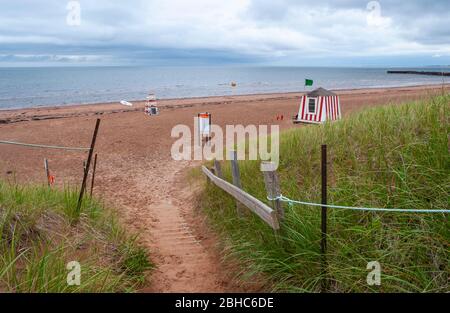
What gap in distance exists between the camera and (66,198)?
5.23m

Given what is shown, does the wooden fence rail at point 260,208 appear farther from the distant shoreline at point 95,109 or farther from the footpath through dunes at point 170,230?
the distant shoreline at point 95,109

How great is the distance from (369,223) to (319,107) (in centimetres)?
1177

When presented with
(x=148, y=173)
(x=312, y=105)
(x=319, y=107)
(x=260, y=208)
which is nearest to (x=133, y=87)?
(x=312, y=105)

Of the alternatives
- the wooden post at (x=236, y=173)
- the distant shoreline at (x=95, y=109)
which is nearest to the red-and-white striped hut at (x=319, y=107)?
the distant shoreline at (x=95, y=109)

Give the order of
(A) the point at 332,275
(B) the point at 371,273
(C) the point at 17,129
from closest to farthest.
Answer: (B) the point at 371,273
(A) the point at 332,275
(C) the point at 17,129

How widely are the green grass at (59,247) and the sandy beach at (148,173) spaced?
566 millimetres

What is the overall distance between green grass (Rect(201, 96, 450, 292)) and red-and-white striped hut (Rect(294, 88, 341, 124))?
28.4ft

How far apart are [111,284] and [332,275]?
6.76ft

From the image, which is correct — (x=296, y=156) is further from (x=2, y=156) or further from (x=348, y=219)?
(x=2, y=156)

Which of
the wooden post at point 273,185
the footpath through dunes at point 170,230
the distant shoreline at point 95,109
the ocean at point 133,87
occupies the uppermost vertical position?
the ocean at point 133,87

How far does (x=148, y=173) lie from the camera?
1116cm

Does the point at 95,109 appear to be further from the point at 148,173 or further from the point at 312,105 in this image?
the point at 148,173

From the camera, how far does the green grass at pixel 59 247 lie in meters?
3.24
